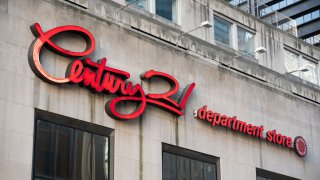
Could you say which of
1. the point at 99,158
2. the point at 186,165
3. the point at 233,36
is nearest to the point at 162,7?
the point at 233,36

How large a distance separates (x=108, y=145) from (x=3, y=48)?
6579 mm

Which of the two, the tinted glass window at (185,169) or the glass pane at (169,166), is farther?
the tinted glass window at (185,169)

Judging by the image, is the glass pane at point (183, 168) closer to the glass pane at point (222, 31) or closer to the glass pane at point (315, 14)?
the glass pane at point (222, 31)

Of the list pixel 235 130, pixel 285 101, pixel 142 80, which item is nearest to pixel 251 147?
pixel 235 130

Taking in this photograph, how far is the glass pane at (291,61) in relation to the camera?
157 feet

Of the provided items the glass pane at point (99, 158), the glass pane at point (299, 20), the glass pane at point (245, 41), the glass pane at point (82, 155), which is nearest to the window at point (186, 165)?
the glass pane at point (99, 158)

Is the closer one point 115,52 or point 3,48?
point 3,48

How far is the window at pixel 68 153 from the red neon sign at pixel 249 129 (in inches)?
268

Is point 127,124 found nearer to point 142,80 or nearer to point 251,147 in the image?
point 142,80

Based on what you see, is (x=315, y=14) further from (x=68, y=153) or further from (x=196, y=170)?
(x=68, y=153)

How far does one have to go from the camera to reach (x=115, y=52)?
34844 millimetres

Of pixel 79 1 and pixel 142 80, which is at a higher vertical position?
pixel 79 1

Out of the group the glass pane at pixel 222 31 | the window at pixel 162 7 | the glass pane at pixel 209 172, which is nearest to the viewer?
the glass pane at pixel 209 172

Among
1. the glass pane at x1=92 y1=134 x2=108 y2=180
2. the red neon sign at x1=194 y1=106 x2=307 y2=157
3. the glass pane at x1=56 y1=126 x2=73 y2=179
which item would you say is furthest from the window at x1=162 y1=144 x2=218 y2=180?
the glass pane at x1=56 y1=126 x2=73 y2=179
